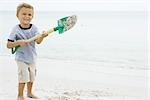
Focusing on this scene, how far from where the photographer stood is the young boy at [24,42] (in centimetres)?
134

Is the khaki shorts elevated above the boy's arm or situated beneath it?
situated beneath

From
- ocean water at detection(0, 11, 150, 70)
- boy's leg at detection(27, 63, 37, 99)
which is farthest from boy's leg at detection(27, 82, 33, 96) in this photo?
ocean water at detection(0, 11, 150, 70)

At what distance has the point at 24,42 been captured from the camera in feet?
4.38

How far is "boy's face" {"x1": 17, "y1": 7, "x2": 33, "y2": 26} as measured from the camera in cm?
136

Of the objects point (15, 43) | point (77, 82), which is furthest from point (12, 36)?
point (77, 82)

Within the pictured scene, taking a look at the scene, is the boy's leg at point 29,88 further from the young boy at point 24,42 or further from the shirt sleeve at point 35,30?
the shirt sleeve at point 35,30

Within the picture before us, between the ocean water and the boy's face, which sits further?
the ocean water

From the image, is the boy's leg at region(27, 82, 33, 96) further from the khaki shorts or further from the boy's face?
the boy's face

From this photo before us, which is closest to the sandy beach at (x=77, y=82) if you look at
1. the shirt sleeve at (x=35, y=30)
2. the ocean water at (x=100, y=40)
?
the ocean water at (x=100, y=40)

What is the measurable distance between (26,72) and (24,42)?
0.34ft

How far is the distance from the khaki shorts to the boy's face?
132mm

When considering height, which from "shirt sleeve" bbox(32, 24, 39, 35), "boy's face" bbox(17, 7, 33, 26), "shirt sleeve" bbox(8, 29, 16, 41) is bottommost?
"shirt sleeve" bbox(8, 29, 16, 41)

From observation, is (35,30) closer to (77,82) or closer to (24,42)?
(24,42)

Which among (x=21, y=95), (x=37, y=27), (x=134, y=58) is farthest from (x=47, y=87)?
(x=134, y=58)
